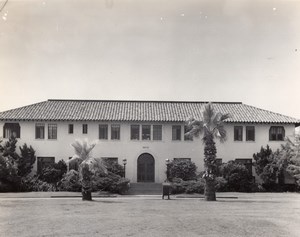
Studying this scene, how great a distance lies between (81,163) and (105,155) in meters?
15.3

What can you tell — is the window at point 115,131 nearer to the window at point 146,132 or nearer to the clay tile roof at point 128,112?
the clay tile roof at point 128,112

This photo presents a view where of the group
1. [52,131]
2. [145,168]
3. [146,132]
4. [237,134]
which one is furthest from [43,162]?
[237,134]

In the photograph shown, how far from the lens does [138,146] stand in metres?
46.3

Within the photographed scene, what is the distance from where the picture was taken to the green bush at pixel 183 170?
43125 millimetres

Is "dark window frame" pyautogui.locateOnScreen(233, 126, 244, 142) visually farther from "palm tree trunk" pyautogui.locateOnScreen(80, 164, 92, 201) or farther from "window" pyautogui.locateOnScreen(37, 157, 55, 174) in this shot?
"palm tree trunk" pyautogui.locateOnScreen(80, 164, 92, 201)

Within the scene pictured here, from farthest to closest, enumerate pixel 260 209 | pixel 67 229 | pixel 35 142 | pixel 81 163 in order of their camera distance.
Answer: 1. pixel 35 142
2. pixel 81 163
3. pixel 260 209
4. pixel 67 229

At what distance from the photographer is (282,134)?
46844 mm

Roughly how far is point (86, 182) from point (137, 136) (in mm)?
16697

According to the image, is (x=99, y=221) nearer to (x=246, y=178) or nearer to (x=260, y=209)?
(x=260, y=209)

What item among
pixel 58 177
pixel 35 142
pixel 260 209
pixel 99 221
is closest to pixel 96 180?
pixel 58 177

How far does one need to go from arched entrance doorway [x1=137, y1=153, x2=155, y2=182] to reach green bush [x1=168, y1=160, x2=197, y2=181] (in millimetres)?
2596

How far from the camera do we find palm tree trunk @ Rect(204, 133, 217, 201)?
3155cm

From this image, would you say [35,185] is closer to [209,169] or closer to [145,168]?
[145,168]

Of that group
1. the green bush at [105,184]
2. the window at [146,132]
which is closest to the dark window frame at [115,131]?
the window at [146,132]
